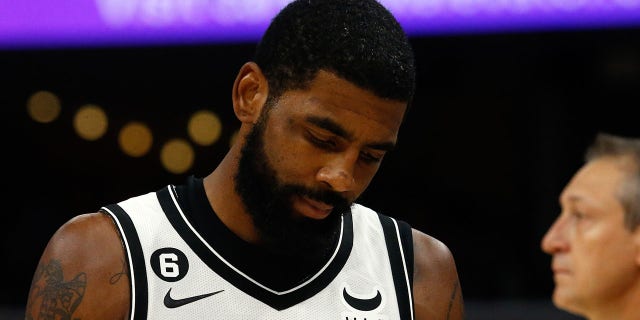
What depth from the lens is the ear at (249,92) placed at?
10.5 ft

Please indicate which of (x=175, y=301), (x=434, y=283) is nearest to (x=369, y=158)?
(x=434, y=283)

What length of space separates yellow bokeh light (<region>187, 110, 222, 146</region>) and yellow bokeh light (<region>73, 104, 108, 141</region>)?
0.63 metres

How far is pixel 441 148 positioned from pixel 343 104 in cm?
486

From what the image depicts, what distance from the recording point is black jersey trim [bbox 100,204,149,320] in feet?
9.93

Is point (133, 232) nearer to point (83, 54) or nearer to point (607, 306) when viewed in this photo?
point (607, 306)

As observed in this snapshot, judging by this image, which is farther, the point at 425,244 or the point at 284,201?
the point at 425,244

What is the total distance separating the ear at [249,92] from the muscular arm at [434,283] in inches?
28.6

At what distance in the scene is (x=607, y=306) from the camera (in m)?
2.16

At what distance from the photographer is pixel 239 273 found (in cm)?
320

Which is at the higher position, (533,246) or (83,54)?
(83,54)

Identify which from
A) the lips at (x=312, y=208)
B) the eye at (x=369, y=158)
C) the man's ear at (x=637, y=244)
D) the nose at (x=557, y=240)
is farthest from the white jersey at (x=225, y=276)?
the man's ear at (x=637, y=244)

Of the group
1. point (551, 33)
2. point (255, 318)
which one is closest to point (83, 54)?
point (551, 33)

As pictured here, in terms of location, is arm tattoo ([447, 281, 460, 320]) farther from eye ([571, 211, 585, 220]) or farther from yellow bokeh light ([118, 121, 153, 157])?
yellow bokeh light ([118, 121, 153, 157])

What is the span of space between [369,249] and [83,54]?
3596 millimetres
